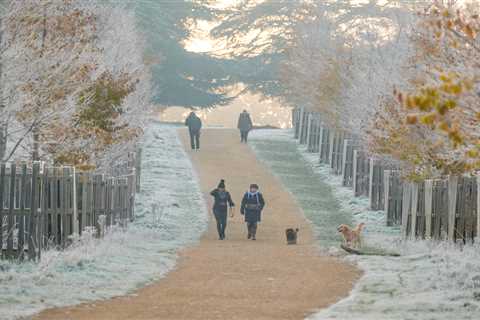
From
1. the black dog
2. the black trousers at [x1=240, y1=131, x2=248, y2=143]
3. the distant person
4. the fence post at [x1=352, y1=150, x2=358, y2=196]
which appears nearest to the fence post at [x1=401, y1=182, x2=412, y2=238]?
the black dog

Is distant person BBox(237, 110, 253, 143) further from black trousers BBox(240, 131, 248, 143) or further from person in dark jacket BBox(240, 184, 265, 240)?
person in dark jacket BBox(240, 184, 265, 240)

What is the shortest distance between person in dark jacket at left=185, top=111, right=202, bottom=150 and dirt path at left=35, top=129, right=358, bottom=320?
18.4 meters

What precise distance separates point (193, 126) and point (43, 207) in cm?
3021

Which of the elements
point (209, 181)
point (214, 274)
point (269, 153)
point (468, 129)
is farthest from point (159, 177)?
point (468, 129)

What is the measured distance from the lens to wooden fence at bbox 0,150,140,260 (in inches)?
623

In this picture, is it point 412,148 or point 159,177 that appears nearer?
point 412,148

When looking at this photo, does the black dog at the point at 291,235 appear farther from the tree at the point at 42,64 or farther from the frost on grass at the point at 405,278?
the tree at the point at 42,64

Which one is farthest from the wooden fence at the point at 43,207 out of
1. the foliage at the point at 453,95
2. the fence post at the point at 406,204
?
the fence post at the point at 406,204

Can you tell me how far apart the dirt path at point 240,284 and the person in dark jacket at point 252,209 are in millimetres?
332

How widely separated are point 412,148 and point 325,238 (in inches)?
136

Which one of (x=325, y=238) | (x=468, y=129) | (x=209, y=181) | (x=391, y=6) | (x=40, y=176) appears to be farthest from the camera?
(x=391, y=6)

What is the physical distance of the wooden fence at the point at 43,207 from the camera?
51.9ft

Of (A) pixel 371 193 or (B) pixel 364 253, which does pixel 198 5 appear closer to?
(A) pixel 371 193

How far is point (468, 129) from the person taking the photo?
446 inches
